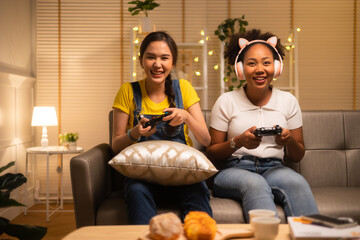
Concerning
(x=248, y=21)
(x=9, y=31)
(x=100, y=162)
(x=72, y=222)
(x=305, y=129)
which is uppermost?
(x=248, y=21)

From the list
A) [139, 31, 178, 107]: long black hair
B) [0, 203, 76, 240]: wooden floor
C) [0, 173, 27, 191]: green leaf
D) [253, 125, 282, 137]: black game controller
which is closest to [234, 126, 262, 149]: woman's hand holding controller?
[253, 125, 282, 137]: black game controller

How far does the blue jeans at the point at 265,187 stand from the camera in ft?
5.05

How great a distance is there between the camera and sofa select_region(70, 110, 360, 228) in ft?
5.33

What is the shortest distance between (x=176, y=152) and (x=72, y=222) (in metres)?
1.84

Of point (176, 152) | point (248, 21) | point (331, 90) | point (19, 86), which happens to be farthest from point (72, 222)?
point (331, 90)

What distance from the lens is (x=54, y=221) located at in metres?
3.08

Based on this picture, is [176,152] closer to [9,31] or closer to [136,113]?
[136,113]

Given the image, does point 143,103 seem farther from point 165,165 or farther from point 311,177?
point 311,177

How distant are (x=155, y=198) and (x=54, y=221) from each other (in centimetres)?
173

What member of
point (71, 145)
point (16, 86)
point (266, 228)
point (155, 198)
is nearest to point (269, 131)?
point (155, 198)

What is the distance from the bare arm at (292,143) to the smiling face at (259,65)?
288mm

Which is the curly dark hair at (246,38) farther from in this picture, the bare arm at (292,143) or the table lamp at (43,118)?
the table lamp at (43,118)

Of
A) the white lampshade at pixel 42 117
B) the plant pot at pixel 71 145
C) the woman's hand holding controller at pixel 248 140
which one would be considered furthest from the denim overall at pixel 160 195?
the white lampshade at pixel 42 117

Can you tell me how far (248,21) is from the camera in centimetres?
397
